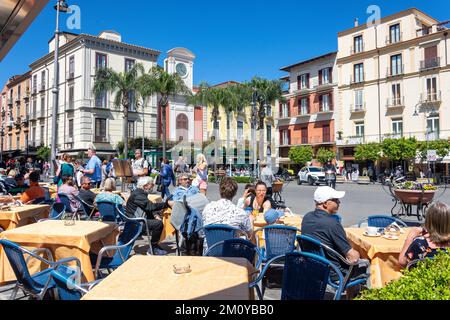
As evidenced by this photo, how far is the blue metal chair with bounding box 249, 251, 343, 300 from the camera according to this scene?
9.45ft

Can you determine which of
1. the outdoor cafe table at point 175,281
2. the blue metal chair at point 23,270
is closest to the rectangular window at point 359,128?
the outdoor cafe table at point 175,281

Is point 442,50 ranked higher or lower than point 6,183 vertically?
higher

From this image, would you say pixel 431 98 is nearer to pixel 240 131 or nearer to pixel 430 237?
pixel 240 131

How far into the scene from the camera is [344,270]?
3740 mm

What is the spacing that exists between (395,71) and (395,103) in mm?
3475

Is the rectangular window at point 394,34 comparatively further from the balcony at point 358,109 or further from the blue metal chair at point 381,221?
the blue metal chair at point 381,221

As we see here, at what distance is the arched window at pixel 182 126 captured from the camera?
43.6 metres

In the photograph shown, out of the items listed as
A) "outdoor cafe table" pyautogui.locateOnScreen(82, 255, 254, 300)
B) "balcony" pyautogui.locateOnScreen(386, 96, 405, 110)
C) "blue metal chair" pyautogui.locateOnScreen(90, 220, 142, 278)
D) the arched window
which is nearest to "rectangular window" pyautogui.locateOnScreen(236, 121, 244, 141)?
the arched window

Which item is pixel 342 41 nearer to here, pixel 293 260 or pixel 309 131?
pixel 309 131

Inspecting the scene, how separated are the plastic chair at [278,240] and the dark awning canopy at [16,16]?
381cm

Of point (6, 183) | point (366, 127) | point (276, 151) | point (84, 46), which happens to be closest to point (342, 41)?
point (366, 127)

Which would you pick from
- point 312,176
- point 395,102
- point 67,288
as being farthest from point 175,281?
point 395,102

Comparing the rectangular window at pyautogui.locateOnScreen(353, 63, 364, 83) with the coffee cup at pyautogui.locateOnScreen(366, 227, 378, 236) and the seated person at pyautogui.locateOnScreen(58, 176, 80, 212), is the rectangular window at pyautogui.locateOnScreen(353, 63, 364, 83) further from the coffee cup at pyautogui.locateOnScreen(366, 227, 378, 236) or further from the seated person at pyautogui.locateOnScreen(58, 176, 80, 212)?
the coffee cup at pyautogui.locateOnScreen(366, 227, 378, 236)
